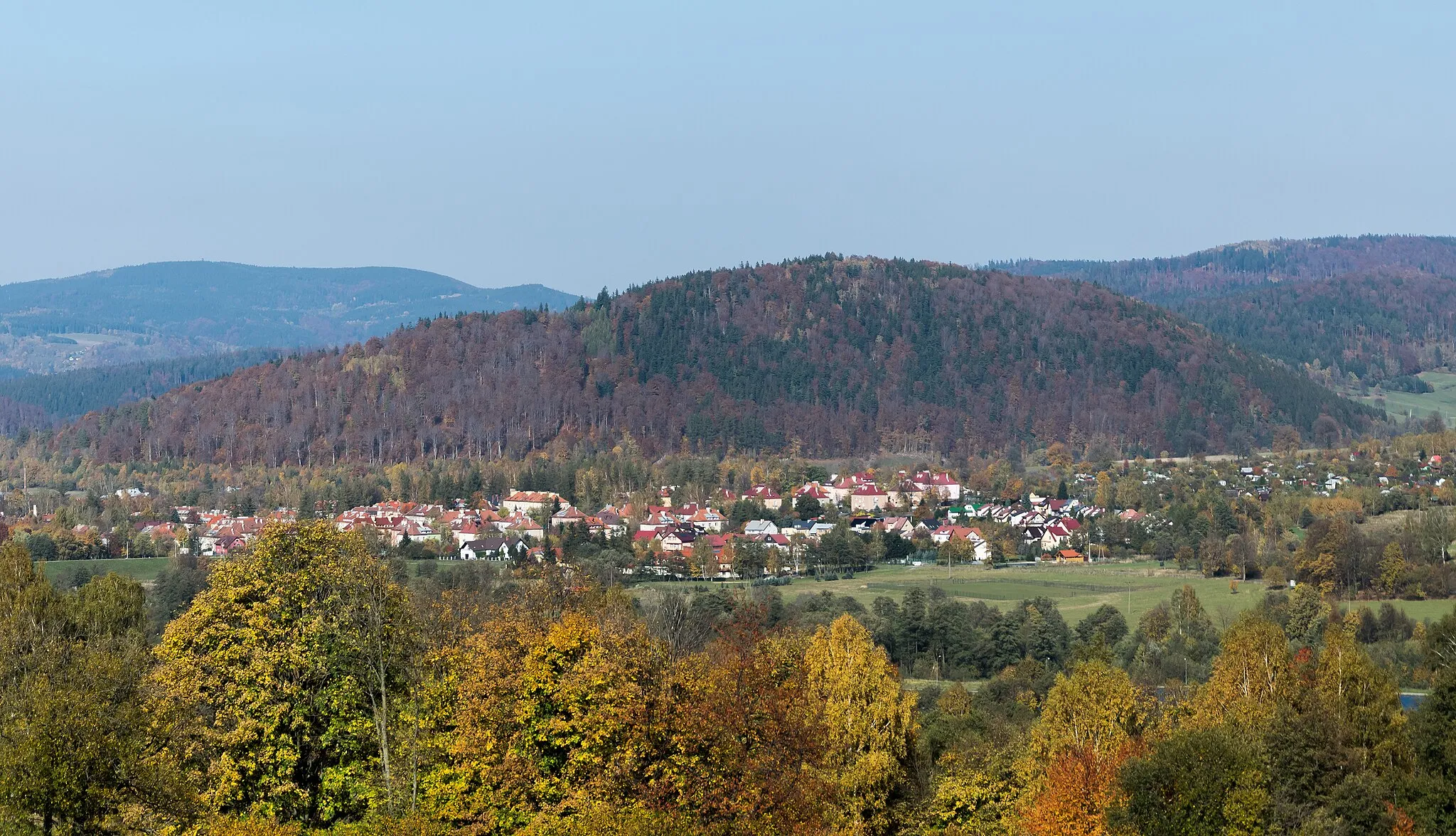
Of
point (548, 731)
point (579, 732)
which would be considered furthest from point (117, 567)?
point (579, 732)

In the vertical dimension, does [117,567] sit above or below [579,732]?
below

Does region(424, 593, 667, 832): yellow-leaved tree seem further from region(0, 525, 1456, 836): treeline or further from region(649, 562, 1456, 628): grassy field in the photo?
region(649, 562, 1456, 628): grassy field

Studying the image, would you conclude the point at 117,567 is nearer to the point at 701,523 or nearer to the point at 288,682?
the point at 701,523

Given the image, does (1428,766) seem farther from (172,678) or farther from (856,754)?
(172,678)

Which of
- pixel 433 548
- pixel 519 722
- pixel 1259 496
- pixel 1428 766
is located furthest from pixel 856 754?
pixel 1259 496

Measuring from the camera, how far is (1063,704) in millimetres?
38562

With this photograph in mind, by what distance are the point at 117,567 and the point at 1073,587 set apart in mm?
55024

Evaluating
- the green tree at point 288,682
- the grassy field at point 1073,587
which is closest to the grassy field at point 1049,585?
the grassy field at point 1073,587

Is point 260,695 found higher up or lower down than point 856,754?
higher up

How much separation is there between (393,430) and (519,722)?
168 m

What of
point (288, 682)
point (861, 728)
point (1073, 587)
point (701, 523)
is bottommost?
point (1073, 587)

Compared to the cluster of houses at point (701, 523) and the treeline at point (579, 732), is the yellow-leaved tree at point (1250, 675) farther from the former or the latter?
the cluster of houses at point (701, 523)

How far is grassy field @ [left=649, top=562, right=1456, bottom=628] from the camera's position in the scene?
78000 millimetres

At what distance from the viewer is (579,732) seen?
92.4ft
